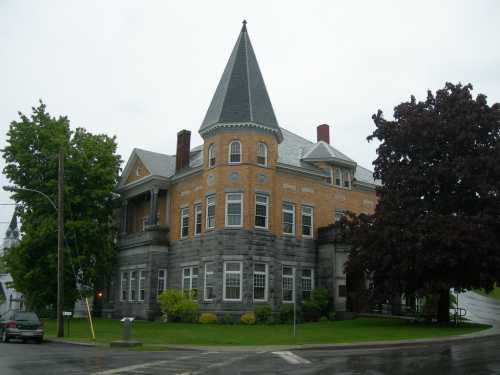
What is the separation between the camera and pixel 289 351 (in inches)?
810

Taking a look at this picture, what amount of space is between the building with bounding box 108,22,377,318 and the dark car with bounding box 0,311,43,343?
1116 centimetres

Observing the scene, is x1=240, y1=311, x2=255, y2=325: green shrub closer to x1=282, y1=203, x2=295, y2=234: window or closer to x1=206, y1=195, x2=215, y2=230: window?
x1=206, y1=195, x2=215, y2=230: window

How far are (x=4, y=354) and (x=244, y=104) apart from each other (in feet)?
71.1

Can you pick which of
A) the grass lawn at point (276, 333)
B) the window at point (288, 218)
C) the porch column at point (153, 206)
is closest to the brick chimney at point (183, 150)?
the porch column at point (153, 206)

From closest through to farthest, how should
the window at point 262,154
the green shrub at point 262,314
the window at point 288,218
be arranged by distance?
the green shrub at point 262,314 → the window at point 262,154 → the window at point 288,218

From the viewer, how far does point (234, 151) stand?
121ft

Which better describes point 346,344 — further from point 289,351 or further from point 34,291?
point 34,291

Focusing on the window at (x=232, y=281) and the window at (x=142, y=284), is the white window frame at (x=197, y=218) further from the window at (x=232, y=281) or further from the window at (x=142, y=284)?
the window at (x=142, y=284)

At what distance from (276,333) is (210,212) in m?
11.9

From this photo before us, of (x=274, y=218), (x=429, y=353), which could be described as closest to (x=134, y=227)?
(x=274, y=218)

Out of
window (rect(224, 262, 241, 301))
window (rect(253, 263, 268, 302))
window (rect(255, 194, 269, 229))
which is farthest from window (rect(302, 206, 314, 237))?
window (rect(224, 262, 241, 301))

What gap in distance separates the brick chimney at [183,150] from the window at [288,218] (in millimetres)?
8502

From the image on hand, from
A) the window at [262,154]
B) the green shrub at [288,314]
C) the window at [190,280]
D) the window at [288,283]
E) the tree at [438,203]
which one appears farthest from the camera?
the window at [190,280]

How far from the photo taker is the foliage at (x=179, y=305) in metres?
35.3
